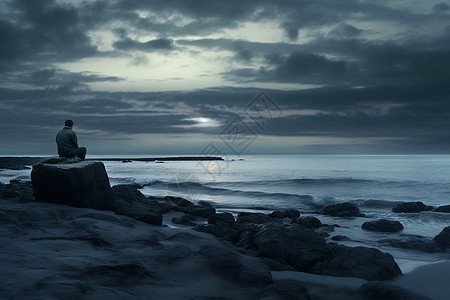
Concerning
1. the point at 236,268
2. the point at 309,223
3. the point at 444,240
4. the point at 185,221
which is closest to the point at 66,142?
the point at 185,221

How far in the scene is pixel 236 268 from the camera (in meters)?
6.24

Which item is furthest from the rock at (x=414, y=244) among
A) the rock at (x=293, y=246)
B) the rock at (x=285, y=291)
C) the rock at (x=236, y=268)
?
the rock at (x=285, y=291)

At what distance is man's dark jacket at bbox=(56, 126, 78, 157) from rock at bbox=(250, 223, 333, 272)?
23.4 ft

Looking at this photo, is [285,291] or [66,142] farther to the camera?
[66,142]

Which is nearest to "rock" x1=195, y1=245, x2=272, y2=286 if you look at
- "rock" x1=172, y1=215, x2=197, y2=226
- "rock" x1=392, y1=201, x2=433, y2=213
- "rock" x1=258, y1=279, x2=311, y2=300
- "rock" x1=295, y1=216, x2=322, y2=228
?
"rock" x1=258, y1=279, x2=311, y2=300

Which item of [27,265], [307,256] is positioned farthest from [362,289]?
[27,265]

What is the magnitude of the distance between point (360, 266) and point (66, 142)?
9826mm

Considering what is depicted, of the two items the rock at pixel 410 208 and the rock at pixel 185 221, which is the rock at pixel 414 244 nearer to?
the rock at pixel 185 221

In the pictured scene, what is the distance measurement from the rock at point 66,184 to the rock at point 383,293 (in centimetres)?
815

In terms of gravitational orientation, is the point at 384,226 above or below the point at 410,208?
above

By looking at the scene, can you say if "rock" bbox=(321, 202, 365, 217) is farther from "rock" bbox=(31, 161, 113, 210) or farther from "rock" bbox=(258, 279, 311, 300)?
"rock" bbox=(258, 279, 311, 300)

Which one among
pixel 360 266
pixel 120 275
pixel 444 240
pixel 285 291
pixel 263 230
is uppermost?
pixel 120 275

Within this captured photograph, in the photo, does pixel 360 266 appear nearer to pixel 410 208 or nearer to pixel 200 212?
pixel 200 212

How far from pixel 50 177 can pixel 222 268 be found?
22.6ft
